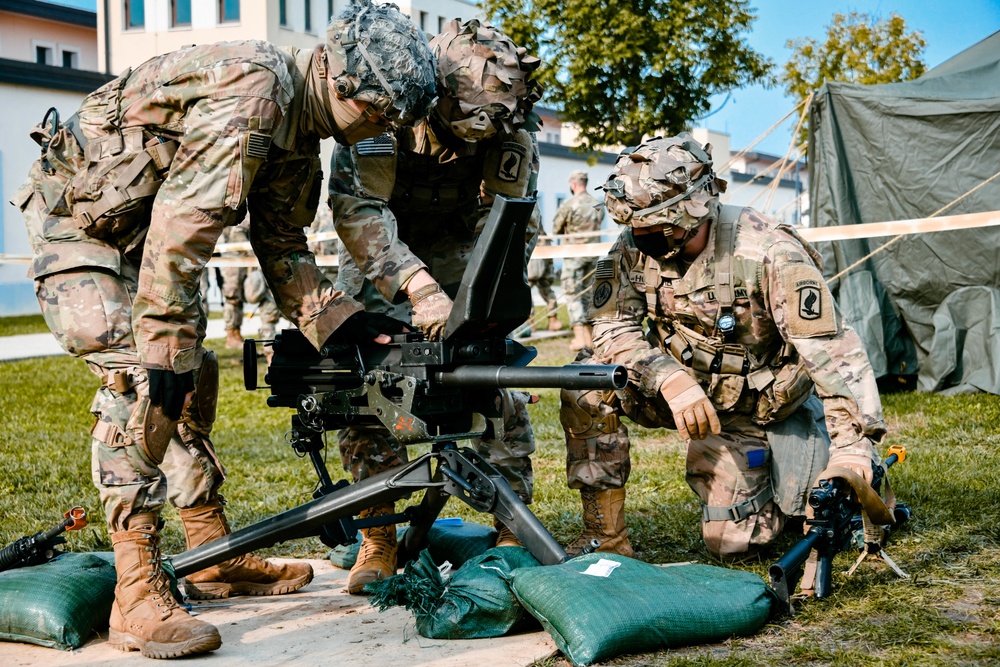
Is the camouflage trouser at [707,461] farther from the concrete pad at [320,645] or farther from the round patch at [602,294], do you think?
the concrete pad at [320,645]

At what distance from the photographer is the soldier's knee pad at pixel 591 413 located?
15.7 ft

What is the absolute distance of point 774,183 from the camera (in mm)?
11766

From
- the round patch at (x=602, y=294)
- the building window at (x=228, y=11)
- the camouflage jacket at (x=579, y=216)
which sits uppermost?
the building window at (x=228, y=11)

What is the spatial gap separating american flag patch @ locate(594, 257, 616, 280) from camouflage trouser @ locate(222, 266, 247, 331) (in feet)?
36.7

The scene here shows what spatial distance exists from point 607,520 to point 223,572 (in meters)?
1.67

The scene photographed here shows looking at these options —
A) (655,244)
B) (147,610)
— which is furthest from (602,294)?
(147,610)

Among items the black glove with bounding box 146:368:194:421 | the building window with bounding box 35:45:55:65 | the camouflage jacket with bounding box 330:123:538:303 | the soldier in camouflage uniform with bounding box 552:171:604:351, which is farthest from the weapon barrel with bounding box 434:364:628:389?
the building window with bounding box 35:45:55:65

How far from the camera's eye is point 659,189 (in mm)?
4516

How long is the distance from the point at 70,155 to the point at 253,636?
6.33 ft

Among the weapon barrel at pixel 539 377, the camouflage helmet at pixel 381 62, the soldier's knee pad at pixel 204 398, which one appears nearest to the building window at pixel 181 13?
the soldier's knee pad at pixel 204 398

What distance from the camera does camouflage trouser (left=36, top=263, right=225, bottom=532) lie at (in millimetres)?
3805

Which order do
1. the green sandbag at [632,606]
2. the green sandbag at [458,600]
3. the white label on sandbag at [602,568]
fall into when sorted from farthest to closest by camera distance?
the green sandbag at [458,600]
the white label on sandbag at [602,568]
the green sandbag at [632,606]

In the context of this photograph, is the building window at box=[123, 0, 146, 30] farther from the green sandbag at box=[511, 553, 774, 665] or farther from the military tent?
the green sandbag at box=[511, 553, 774, 665]

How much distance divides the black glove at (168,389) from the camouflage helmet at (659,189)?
1920mm
